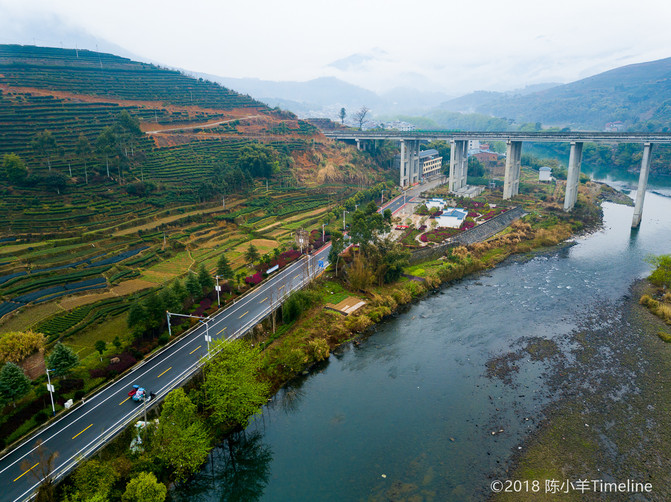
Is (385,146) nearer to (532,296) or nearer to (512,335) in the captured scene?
(532,296)

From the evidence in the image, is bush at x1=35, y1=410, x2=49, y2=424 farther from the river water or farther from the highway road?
the river water

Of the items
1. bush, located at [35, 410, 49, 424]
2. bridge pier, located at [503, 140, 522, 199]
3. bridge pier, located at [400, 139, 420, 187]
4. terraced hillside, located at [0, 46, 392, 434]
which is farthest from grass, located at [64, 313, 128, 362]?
bridge pier, located at [400, 139, 420, 187]

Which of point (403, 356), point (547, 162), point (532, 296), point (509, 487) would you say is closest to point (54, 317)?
point (403, 356)

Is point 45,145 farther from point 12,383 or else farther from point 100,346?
point 12,383

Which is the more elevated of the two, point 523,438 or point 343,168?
point 343,168

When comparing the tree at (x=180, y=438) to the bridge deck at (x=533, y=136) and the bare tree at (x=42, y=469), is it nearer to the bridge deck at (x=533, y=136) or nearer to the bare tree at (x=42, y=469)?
the bare tree at (x=42, y=469)

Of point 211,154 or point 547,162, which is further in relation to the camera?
point 547,162

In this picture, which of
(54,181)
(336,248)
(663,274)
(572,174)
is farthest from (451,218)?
(54,181)
